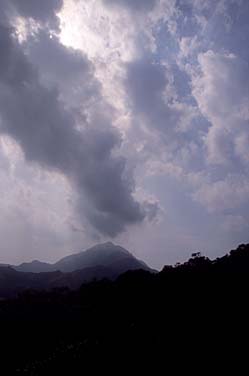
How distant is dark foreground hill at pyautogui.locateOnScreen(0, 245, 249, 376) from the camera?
3584 centimetres

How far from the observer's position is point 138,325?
53.5m

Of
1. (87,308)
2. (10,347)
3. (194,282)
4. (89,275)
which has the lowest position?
(10,347)

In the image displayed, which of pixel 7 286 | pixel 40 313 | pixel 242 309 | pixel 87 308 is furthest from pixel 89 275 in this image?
pixel 242 309

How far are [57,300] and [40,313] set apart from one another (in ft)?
34.9

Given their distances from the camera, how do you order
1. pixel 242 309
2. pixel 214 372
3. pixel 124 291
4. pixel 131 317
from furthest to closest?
pixel 124 291, pixel 131 317, pixel 242 309, pixel 214 372

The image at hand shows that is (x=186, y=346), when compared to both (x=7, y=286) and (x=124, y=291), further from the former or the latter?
(x=7, y=286)

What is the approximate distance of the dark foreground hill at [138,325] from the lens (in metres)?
35.8

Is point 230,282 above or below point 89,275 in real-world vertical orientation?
below

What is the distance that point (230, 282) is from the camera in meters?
59.1

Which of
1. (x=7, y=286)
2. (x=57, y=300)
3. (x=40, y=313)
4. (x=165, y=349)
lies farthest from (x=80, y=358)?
(x=7, y=286)

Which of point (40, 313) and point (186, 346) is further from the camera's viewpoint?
point (40, 313)

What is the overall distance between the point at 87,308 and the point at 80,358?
31.4 m

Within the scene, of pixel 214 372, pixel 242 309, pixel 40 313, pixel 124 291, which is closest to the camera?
pixel 214 372

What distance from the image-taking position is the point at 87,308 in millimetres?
71375
